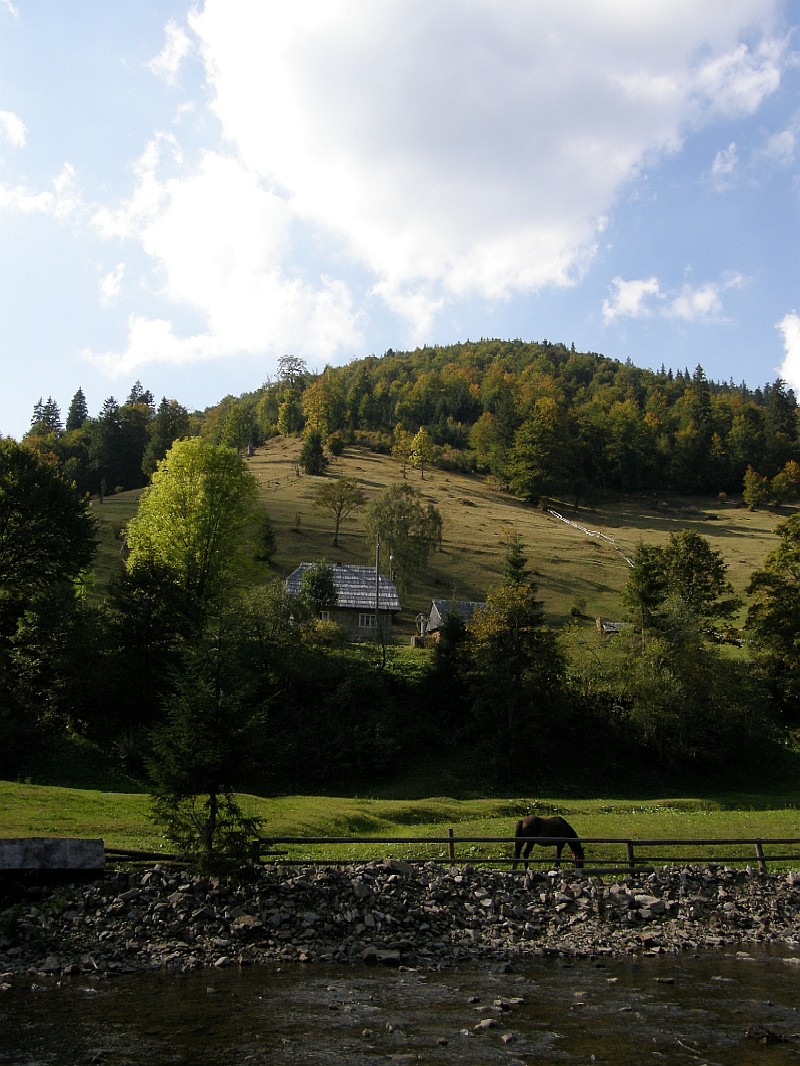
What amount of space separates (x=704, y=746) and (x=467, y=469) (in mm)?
129441

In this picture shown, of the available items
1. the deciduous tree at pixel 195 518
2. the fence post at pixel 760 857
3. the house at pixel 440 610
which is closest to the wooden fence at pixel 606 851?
the fence post at pixel 760 857

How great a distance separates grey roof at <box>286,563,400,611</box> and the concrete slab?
194ft

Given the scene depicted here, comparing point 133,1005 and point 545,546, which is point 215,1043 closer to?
point 133,1005

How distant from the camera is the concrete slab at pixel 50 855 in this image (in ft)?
69.4

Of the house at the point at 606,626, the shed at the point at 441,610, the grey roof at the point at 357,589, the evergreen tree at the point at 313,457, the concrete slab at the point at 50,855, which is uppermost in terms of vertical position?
the evergreen tree at the point at 313,457

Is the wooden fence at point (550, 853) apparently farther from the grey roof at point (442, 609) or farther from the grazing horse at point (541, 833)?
the grey roof at point (442, 609)

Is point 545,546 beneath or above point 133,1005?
above

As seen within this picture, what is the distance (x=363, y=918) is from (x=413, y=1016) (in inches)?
238

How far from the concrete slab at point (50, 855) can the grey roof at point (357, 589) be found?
194ft

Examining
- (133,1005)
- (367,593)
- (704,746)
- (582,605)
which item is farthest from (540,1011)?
(582,605)

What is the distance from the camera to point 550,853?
28.8m

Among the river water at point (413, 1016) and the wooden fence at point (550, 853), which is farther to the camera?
the wooden fence at point (550, 853)

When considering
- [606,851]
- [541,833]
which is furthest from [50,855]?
[606,851]

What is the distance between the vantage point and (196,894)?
21391 mm
